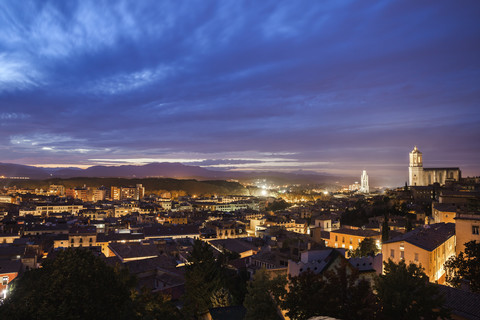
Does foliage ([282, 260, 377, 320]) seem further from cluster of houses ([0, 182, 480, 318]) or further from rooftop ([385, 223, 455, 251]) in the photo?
rooftop ([385, 223, 455, 251])

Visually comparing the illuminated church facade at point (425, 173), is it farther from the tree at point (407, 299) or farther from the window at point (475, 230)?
the tree at point (407, 299)

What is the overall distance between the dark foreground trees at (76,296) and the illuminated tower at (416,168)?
10410 centimetres

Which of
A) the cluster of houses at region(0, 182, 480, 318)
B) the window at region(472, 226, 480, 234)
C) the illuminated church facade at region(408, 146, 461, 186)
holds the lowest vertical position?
the cluster of houses at region(0, 182, 480, 318)

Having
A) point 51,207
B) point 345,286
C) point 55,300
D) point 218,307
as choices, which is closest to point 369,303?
point 345,286

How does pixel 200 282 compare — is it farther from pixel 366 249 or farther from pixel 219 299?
pixel 366 249

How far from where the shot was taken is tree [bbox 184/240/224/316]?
19938mm

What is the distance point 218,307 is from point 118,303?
259 inches

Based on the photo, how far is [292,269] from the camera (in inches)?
695

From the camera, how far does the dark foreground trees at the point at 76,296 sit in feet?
37.3

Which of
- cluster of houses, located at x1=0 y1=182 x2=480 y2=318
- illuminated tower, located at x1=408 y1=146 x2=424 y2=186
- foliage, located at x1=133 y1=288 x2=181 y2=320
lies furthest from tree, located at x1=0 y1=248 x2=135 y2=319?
illuminated tower, located at x1=408 y1=146 x2=424 y2=186

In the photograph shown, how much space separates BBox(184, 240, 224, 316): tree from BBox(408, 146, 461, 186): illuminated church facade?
93905mm

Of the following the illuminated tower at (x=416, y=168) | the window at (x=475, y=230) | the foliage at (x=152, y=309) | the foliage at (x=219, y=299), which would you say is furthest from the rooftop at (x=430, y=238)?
the illuminated tower at (x=416, y=168)

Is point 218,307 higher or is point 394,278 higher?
point 394,278

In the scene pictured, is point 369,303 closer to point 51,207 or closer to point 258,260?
point 258,260
